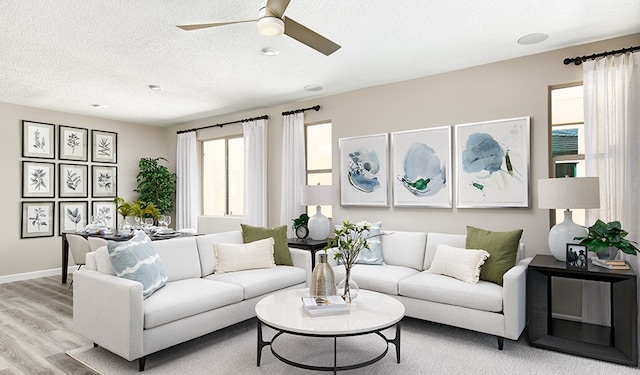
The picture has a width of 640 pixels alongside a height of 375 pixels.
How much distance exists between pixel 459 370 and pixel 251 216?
3944mm

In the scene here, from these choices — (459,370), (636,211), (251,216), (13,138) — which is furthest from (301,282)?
(13,138)

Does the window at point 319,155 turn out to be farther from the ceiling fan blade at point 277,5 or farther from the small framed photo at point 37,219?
the small framed photo at point 37,219

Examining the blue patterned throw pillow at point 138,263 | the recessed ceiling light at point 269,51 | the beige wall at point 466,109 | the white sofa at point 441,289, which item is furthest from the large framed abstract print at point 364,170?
the blue patterned throw pillow at point 138,263

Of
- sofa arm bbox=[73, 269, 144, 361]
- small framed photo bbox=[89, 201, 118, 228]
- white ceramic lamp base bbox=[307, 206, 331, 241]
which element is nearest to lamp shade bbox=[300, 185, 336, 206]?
white ceramic lamp base bbox=[307, 206, 331, 241]

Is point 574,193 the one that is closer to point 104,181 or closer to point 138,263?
point 138,263

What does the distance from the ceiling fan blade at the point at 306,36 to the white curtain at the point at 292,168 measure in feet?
8.85

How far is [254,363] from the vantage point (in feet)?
9.03

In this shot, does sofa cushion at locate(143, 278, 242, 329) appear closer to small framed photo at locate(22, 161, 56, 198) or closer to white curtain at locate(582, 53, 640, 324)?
white curtain at locate(582, 53, 640, 324)

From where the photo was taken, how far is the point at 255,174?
5.91 meters

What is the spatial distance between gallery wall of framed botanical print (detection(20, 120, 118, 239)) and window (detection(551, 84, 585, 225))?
18.8ft

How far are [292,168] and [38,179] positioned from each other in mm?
3862

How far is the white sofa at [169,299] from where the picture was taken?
8.57 feet

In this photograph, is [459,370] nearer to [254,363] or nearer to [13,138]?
[254,363]

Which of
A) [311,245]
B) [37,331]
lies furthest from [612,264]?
[37,331]
